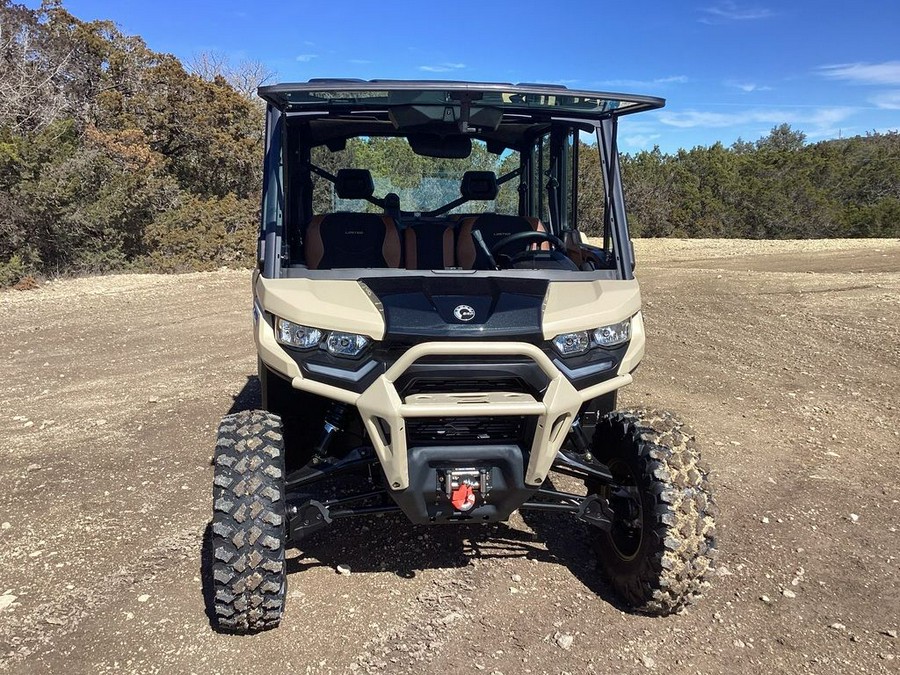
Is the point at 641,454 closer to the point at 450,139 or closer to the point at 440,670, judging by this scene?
the point at 440,670

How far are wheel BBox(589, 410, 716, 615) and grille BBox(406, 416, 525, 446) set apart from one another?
625 mm

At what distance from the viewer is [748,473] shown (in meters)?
4.86

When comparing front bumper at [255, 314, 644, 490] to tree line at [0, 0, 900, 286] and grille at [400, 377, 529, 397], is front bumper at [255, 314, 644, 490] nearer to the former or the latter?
grille at [400, 377, 529, 397]

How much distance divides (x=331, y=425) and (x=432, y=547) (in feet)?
3.33

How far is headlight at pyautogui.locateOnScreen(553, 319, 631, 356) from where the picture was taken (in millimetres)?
2969

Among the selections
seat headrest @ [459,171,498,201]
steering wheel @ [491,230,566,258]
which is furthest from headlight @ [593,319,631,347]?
seat headrest @ [459,171,498,201]

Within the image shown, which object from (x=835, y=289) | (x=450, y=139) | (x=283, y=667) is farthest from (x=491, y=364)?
(x=835, y=289)

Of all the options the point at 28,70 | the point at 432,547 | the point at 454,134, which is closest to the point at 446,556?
the point at 432,547

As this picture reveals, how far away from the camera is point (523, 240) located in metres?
4.11

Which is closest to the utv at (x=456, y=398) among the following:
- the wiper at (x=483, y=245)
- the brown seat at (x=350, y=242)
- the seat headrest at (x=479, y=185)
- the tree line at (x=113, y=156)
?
the wiper at (x=483, y=245)

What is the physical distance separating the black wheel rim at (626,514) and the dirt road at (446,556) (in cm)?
25

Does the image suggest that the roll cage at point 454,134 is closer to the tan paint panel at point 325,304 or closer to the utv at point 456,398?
the utv at point 456,398

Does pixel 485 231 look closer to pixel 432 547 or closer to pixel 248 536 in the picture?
pixel 432 547

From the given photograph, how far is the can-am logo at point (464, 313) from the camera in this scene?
287 cm
